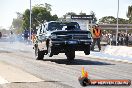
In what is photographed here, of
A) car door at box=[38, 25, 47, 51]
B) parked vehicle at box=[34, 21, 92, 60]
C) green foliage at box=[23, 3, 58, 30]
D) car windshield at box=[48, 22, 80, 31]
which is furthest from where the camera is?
green foliage at box=[23, 3, 58, 30]

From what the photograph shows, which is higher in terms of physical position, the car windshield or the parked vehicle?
the car windshield

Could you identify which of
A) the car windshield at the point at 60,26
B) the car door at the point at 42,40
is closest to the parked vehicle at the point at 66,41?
the car door at the point at 42,40

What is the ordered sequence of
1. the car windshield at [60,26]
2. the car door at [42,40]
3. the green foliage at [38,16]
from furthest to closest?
the green foliage at [38,16] < the car windshield at [60,26] < the car door at [42,40]

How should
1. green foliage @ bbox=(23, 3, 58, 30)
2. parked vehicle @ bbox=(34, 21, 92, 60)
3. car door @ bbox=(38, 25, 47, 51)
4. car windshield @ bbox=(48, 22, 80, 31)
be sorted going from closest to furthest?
parked vehicle @ bbox=(34, 21, 92, 60), car door @ bbox=(38, 25, 47, 51), car windshield @ bbox=(48, 22, 80, 31), green foliage @ bbox=(23, 3, 58, 30)

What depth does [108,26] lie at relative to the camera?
97.1 meters

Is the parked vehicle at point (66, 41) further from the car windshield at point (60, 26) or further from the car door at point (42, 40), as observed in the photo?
the car windshield at point (60, 26)

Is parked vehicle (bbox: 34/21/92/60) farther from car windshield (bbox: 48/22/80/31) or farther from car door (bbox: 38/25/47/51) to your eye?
car windshield (bbox: 48/22/80/31)

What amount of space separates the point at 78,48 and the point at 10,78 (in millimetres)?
7826

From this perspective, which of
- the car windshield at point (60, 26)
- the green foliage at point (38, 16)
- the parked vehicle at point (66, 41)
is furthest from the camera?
the green foliage at point (38, 16)

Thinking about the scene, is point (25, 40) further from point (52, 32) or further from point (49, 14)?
point (49, 14)

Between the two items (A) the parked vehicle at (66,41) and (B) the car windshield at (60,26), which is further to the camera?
(B) the car windshield at (60,26)

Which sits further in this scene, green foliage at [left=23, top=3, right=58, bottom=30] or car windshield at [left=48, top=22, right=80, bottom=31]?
green foliage at [left=23, top=3, right=58, bottom=30]

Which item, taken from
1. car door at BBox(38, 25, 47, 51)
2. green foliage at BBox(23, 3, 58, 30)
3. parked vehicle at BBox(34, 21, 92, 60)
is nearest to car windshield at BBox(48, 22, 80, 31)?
car door at BBox(38, 25, 47, 51)

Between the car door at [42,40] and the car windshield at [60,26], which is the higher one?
the car windshield at [60,26]
